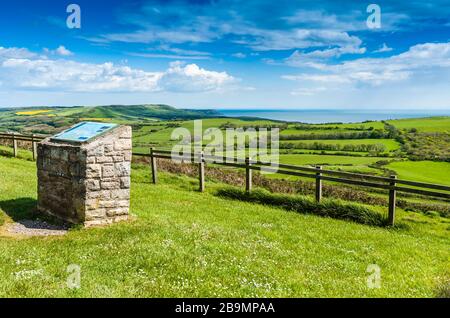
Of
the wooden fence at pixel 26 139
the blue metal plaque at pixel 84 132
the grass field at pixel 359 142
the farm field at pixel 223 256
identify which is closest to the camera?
the farm field at pixel 223 256

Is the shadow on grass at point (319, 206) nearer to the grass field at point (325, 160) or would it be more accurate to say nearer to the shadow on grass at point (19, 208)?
the shadow on grass at point (19, 208)

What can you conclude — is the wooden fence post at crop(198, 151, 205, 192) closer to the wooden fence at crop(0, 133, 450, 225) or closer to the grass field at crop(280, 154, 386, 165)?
the wooden fence at crop(0, 133, 450, 225)

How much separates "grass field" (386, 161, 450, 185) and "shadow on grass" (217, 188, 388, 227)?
17.4 meters

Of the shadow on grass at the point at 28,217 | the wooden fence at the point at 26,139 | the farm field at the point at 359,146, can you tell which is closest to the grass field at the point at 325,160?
the farm field at the point at 359,146

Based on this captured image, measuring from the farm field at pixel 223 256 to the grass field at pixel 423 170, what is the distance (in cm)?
1765

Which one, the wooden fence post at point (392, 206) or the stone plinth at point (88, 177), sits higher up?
the stone plinth at point (88, 177)

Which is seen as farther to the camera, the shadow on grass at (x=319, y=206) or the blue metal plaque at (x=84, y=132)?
the shadow on grass at (x=319, y=206)

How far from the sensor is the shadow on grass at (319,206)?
13.8 m

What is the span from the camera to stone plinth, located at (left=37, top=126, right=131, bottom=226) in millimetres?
10180

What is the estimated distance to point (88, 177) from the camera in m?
10.1

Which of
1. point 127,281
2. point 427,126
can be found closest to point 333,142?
point 427,126

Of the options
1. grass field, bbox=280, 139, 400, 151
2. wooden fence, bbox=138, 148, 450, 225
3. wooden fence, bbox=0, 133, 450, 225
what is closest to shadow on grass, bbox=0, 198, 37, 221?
wooden fence, bbox=138, 148, 450, 225
